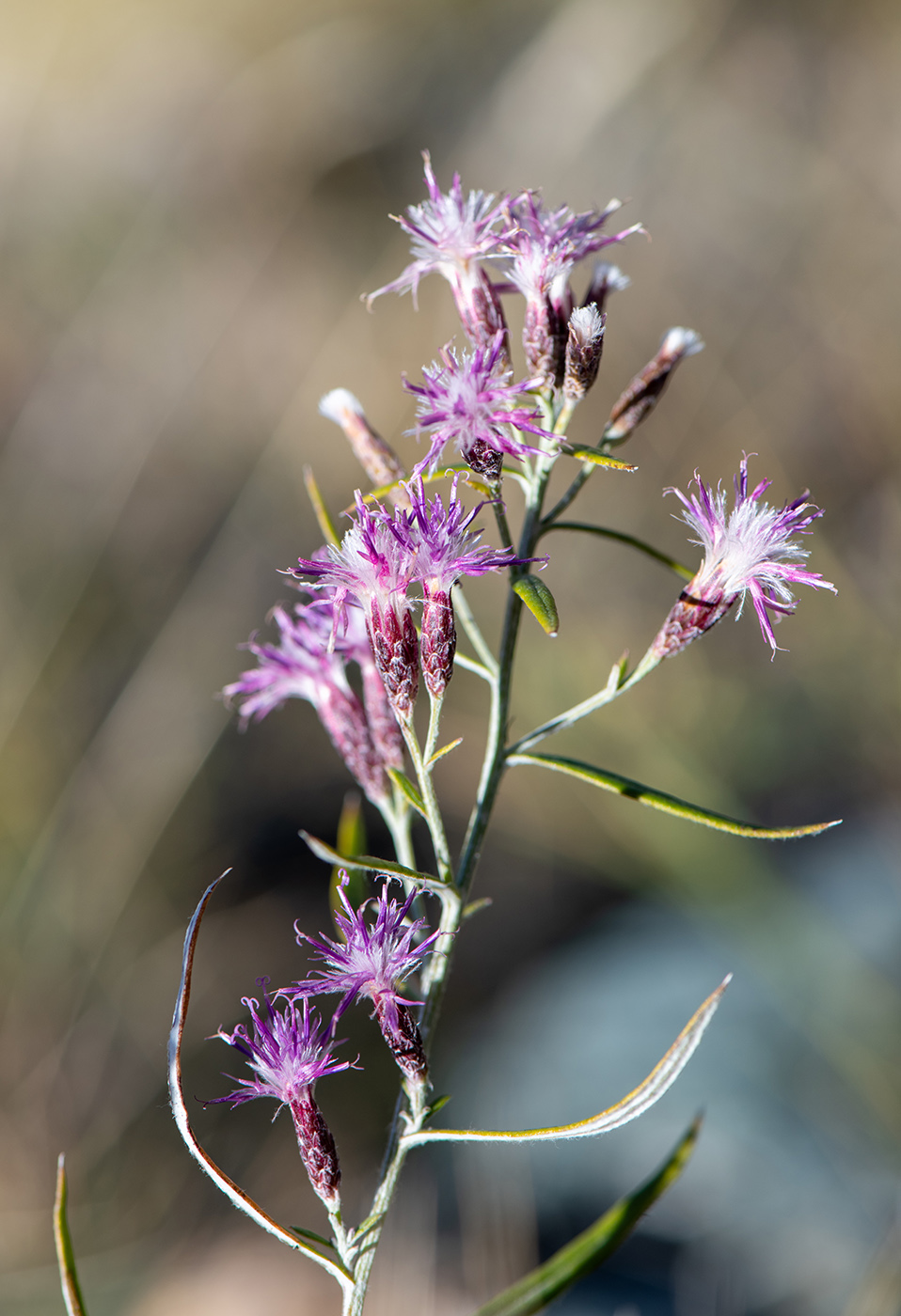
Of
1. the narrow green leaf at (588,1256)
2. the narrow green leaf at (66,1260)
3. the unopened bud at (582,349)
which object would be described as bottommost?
the narrow green leaf at (66,1260)

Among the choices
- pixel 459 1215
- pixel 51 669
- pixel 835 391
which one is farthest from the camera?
pixel 835 391

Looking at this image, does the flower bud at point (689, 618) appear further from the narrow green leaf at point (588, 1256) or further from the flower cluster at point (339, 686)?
the narrow green leaf at point (588, 1256)

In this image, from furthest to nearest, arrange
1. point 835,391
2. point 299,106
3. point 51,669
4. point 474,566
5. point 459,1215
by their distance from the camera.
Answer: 1. point 299,106
2. point 835,391
3. point 51,669
4. point 459,1215
5. point 474,566

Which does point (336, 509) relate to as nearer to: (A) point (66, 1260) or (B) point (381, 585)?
(B) point (381, 585)

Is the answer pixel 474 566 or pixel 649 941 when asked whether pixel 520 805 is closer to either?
pixel 649 941

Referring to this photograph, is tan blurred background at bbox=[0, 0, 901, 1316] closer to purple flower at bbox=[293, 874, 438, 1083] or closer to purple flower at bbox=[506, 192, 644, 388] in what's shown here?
purple flower at bbox=[293, 874, 438, 1083]

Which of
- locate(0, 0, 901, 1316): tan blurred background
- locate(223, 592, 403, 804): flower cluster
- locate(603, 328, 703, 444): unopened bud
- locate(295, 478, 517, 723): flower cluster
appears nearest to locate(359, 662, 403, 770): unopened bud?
locate(223, 592, 403, 804): flower cluster

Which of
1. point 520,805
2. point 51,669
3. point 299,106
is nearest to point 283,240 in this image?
point 299,106

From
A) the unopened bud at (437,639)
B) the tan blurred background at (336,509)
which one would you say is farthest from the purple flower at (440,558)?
the tan blurred background at (336,509)
